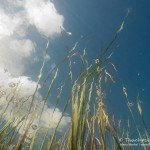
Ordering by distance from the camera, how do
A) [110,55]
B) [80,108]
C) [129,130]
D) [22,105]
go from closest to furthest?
1. [80,108]
2. [110,55]
3. [22,105]
4. [129,130]

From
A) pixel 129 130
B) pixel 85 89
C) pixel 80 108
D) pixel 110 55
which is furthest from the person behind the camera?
pixel 129 130

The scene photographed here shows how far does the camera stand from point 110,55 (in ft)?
5.91

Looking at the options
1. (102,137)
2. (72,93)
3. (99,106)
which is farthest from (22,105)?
(102,137)

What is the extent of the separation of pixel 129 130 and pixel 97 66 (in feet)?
4.03

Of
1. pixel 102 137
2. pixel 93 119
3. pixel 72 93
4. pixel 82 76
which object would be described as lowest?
pixel 102 137

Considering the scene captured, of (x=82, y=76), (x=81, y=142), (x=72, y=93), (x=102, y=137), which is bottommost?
(x=81, y=142)

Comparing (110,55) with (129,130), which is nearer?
(110,55)

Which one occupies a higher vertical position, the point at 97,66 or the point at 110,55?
the point at 110,55

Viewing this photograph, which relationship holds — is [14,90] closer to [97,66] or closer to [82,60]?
[82,60]

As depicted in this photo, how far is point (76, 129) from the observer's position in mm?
1236

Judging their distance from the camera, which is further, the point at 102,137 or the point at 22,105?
the point at 22,105

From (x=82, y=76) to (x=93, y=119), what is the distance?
0.31 metres

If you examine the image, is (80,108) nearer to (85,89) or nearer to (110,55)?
(85,89)

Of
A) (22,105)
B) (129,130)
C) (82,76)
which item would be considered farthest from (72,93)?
(129,130)
